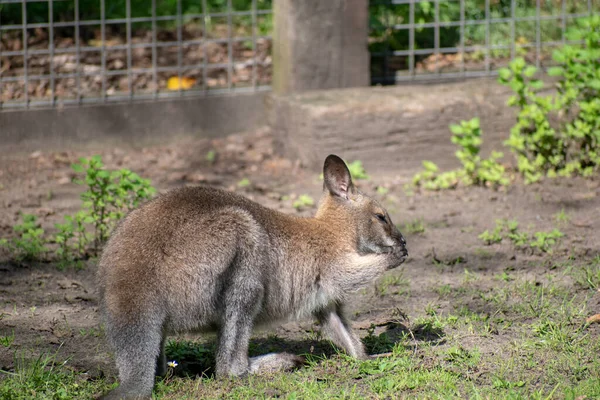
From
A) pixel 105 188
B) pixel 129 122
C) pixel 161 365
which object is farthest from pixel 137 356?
pixel 129 122

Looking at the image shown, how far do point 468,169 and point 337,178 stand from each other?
96.0 inches

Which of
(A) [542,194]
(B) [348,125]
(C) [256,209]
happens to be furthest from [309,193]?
(C) [256,209]

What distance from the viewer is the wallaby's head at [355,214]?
14.8 ft

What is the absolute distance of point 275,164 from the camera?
7.54 meters

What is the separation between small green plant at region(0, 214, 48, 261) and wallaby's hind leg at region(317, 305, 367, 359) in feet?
6.63

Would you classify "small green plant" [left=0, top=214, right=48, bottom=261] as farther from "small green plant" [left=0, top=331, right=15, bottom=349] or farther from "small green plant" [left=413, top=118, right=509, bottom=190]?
"small green plant" [left=413, top=118, right=509, bottom=190]

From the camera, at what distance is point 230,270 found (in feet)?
12.6

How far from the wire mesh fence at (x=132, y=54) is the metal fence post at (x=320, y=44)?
1.06 feet

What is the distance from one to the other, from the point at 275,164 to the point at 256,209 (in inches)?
132

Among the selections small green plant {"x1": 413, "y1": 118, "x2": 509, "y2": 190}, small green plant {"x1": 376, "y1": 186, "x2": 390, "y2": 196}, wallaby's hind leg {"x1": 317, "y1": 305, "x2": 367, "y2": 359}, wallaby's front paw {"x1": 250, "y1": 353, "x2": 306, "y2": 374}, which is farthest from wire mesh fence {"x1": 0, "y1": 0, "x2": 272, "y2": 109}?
wallaby's front paw {"x1": 250, "y1": 353, "x2": 306, "y2": 374}

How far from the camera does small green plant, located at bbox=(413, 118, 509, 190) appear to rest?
6.61 m

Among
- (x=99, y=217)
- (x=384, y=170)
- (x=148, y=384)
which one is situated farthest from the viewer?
(x=384, y=170)

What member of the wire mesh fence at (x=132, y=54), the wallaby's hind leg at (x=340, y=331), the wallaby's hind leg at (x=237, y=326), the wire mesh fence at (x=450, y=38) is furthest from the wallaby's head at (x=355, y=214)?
the wire mesh fence at (x=450, y=38)

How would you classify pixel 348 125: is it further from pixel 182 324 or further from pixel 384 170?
pixel 182 324
